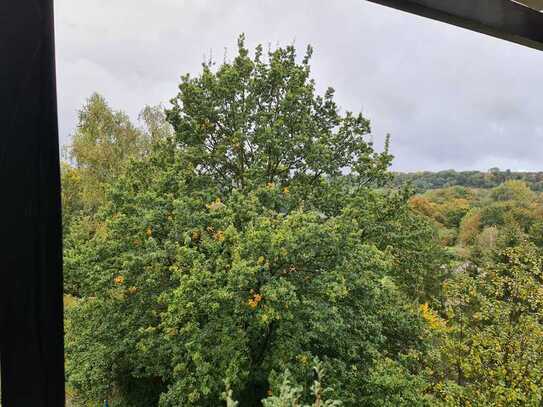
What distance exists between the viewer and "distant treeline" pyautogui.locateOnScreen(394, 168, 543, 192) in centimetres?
667

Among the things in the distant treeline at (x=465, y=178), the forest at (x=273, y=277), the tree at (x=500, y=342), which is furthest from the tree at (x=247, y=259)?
the distant treeline at (x=465, y=178)

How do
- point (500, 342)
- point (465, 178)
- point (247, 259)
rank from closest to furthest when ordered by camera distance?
point (500, 342) < point (247, 259) < point (465, 178)

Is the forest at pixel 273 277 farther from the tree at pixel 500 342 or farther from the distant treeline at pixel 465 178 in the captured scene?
the distant treeline at pixel 465 178

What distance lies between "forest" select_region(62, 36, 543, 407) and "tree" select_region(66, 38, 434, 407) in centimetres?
3

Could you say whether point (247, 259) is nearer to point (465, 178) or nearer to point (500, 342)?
point (500, 342)

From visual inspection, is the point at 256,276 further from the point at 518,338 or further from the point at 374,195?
the point at 518,338

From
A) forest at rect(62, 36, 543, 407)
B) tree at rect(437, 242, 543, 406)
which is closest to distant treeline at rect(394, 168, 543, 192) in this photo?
forest at rect(62, 36, 543, 407)

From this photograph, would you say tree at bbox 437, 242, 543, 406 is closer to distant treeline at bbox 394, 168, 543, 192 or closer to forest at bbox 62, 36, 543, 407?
forest at bbox 62, 36, 543, 407

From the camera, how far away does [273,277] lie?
13.0ft

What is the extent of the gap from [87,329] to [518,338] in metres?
5.47

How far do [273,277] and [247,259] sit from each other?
371mm

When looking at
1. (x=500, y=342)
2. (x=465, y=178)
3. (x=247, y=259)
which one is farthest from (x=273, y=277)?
(x=465, y=178)

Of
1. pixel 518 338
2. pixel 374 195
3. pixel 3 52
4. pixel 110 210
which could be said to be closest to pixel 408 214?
pixel 374 195

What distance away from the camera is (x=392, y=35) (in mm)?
6609
